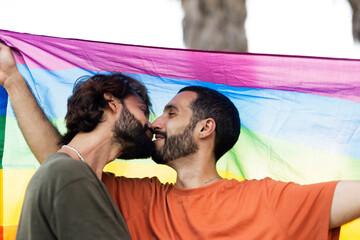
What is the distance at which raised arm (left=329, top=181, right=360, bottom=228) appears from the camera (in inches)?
102

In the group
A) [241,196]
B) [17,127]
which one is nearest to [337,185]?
[241,196]

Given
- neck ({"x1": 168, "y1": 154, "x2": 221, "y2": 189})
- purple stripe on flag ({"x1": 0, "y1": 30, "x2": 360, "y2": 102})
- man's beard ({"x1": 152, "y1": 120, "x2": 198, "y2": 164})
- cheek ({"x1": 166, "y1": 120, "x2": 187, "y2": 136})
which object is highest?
purple stripe on flag ({"x1": 0, "y1": 30, "x2": 360, "y2": 102})

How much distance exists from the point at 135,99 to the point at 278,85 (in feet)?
Result: 3.18

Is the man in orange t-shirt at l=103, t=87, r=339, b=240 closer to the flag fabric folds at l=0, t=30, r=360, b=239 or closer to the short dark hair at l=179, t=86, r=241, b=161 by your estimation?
the short dark hair at l=179, t=86, r=241, b=161

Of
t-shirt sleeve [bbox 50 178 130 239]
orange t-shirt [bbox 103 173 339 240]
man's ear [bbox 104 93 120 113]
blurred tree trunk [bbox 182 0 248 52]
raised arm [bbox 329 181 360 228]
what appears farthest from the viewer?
blurred tree trunk [bbox 182 0 248 52]

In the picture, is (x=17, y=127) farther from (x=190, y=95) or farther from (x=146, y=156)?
(x=190, y=95)

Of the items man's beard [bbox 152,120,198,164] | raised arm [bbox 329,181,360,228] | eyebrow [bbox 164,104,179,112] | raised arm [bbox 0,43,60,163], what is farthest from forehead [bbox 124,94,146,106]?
raised arm [bbox 329,181,360,228]

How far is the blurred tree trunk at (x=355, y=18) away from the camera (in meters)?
7.09

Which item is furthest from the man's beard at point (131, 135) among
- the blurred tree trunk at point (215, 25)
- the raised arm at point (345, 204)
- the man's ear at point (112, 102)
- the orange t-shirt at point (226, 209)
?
the blurred tree trunk at point (215, 25)

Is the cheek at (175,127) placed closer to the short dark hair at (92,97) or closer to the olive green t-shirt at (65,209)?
the short dark hair at (92,97)

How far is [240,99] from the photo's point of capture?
3.33m

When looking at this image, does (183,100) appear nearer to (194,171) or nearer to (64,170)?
(194,171)

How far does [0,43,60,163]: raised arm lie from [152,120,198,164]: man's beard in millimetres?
694

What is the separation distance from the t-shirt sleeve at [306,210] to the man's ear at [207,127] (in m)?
0.70
